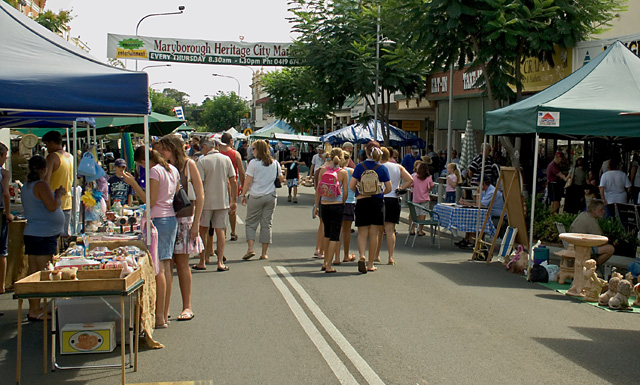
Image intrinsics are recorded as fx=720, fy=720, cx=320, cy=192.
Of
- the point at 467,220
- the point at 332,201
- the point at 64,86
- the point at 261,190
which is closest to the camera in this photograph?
the point at 64,86

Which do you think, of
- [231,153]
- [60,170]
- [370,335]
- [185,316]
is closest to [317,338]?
[370,335]

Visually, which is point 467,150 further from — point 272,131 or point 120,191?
point 272,131

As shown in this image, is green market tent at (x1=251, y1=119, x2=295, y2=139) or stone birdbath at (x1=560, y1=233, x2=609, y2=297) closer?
stone birdbath at (x1=560, y1=233, x2=609, y2=297)

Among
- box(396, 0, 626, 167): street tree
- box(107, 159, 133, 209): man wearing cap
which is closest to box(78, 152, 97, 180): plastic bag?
box(107, 159, 133, 209): man wearing cap

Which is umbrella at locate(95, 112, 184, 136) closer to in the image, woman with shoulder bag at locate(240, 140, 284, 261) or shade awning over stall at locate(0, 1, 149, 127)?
woman with shoulder bag at locate(240, 140, 284, 261)

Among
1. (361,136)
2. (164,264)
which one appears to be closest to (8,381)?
(164,264)

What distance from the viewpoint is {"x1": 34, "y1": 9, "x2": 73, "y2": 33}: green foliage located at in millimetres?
33031

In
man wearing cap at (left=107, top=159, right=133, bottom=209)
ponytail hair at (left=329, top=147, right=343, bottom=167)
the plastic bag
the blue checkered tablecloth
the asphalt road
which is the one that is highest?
ponytail hair at (left=329, top=147, right=343, bottom=167)

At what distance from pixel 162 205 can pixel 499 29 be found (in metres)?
10.5

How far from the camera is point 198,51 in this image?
1278 inches

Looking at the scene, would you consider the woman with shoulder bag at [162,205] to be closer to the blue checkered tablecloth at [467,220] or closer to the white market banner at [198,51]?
the blue checkered tablecloth at [467,220]

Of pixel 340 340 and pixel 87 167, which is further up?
pixel 87 167

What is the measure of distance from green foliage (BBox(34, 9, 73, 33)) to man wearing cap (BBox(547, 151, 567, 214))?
76.4ft

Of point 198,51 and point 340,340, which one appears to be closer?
point 340,340
